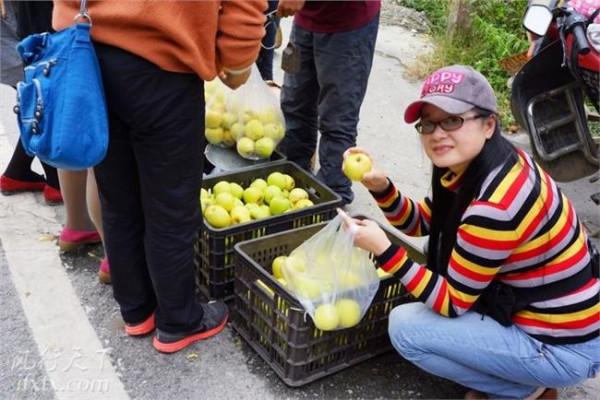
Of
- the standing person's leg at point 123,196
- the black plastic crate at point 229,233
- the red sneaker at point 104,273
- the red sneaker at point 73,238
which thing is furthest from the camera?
the red sneaker at point 73,238

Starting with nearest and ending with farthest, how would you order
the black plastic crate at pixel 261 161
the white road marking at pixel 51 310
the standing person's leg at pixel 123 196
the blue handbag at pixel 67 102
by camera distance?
the blue handbag at pixel 67 102
the standing person's leg at pixel 123 196
the white road marking at pixel 51 310
the black plastic crate at pixel 261 161

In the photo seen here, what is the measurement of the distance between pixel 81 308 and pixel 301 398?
43.7 inches

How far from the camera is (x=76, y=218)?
3.27 metres

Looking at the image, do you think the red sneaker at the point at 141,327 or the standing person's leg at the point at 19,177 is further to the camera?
the standing person's leg at the point at 19,177

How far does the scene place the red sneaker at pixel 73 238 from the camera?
3.28 meters

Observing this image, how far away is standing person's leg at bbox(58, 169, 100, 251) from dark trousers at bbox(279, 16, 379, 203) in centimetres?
134

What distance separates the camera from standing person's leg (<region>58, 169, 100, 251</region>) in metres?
3.13

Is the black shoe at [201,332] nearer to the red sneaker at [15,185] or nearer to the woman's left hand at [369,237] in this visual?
the woman's left hand at [369,237]

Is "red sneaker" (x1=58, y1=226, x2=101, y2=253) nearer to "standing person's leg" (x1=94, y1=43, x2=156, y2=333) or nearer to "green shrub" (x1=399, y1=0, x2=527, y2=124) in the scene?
"standing person's leg" (x1=94, y1=43, x2=156, y2=333)

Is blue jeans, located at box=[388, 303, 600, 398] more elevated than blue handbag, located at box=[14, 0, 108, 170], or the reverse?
blue handbag, located at box=[14, 0, 108, 170]

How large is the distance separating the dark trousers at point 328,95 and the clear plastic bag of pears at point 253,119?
1.14 feet

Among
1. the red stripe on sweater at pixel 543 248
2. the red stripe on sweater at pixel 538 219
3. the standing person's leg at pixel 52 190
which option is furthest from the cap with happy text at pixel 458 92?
the standing person's leg at pixel 52 190

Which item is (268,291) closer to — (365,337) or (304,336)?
(304,336)

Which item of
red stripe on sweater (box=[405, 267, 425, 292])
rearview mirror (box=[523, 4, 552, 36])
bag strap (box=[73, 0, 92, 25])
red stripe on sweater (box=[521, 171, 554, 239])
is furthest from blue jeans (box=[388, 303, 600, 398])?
rearview mirror (box=[523, 4, 552, 36])
